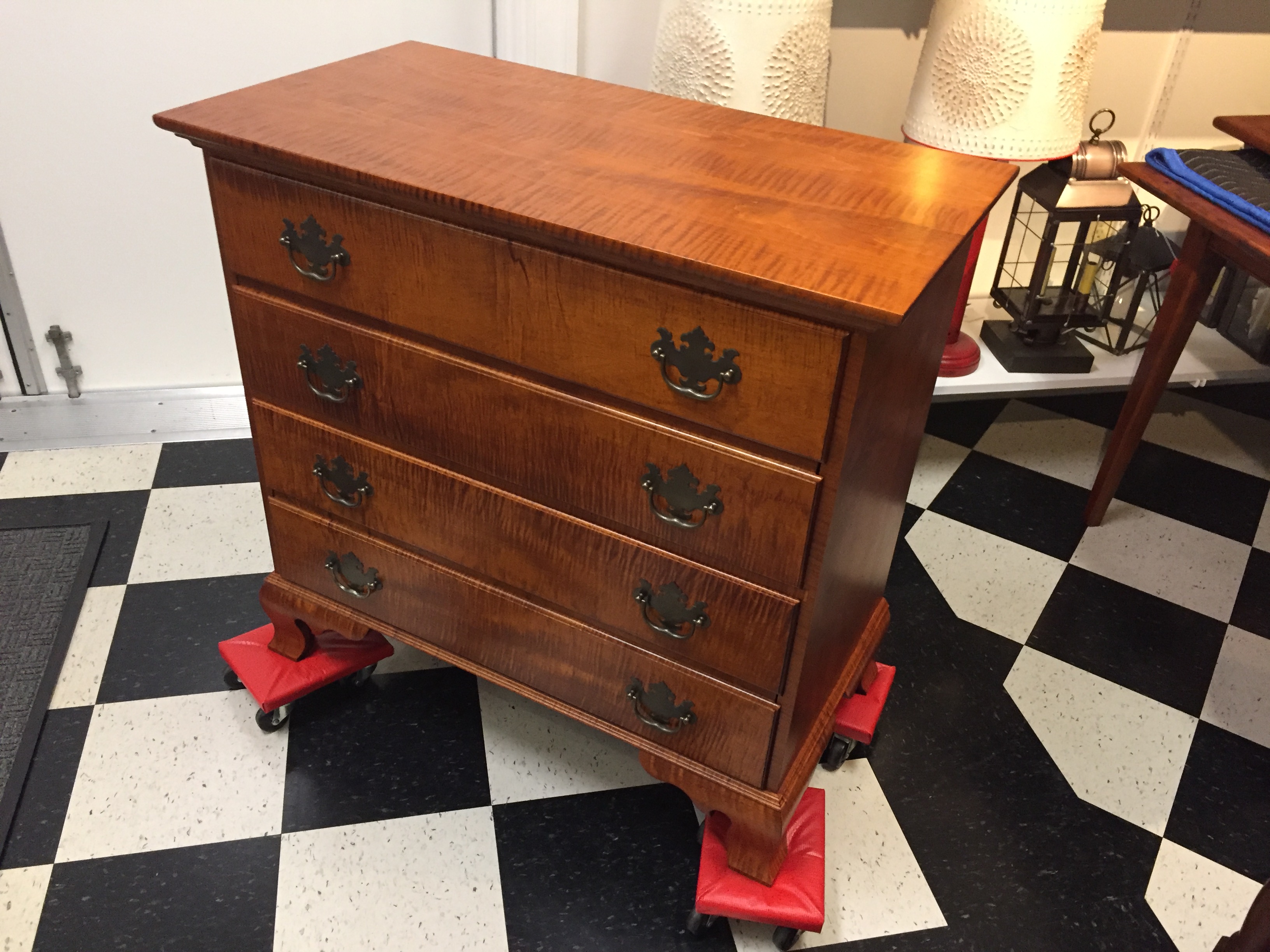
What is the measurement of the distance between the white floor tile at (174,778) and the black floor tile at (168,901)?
0.02 m

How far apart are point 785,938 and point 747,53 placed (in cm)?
114

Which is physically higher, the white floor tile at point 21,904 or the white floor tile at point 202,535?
the white floor tile at point 202,535

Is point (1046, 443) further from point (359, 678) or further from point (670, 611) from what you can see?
point (359, 678)

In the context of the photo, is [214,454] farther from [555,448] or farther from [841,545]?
[841,545]

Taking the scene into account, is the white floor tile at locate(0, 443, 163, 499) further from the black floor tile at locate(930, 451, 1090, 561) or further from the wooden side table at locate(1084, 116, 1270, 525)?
the wooden side table at locate(1084, 116, 1270, 525)

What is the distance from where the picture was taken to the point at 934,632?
1599 mm

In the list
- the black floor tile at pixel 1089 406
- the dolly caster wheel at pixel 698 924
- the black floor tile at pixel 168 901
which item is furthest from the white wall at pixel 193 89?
the dolly caster wheel at pixel 698 924

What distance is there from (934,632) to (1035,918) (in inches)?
19.2

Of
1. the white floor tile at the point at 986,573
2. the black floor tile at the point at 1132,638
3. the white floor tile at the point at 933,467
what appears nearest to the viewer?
the black floor tile at the point at 1132,638

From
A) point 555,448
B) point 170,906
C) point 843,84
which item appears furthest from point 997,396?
point 170,906

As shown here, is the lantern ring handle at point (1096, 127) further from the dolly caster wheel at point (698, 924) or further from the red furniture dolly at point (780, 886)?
the dolly caster wheel at point (698, 924)

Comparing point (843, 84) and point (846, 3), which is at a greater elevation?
point (846, 3)

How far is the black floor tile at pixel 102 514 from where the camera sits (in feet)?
5.38

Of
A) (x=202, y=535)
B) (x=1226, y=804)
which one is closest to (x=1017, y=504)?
(x=1226, y=804)
